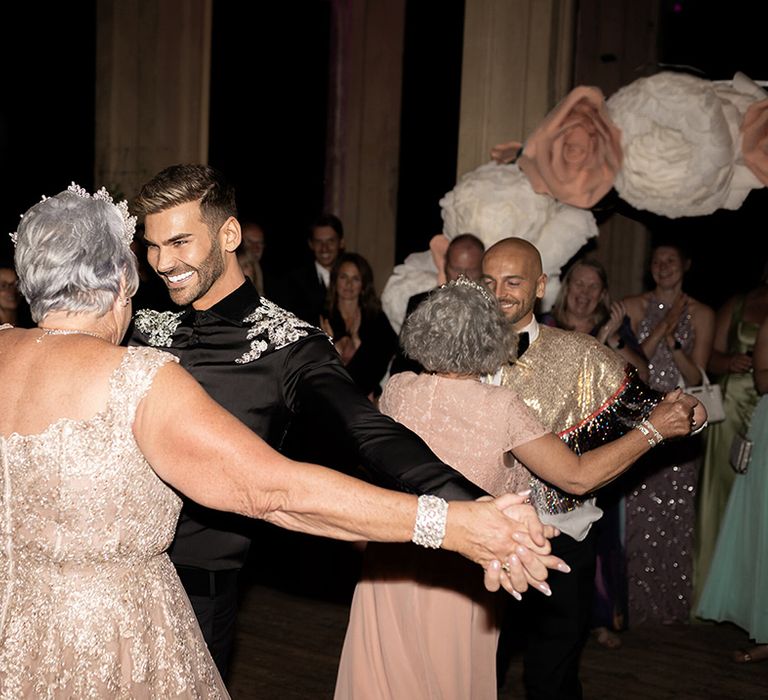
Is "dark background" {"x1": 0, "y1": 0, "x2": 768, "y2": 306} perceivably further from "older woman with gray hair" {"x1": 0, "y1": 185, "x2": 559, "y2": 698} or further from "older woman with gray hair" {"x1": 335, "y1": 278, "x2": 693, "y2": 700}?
"older woman with gray hair" {"x1": 0, "y1": 185, "x2": 559, "y2": 698}

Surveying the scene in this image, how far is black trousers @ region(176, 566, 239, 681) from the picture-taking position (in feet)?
8.11

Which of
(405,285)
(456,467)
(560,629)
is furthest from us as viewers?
(405,285)

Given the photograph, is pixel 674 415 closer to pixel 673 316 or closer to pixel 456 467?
pixel 456 467

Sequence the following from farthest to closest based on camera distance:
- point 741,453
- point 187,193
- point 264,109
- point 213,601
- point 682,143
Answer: point 264,109, point 741,453, point 682,143, point 213,601, point 187,193

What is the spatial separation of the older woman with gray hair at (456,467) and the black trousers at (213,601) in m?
0.36

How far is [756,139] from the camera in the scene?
3.97 m

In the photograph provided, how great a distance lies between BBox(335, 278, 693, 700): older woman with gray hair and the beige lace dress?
2.63 ft

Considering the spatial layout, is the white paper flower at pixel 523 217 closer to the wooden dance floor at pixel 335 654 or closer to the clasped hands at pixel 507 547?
the wooden dance floor at pixel 335 654

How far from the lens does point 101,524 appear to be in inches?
72.1

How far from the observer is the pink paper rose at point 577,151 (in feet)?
13.5

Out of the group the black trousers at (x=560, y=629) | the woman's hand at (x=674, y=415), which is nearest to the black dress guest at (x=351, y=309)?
the black trousers at (x=560, y=629)

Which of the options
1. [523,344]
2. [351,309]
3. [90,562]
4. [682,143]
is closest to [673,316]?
[682,143]

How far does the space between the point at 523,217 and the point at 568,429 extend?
1.37m

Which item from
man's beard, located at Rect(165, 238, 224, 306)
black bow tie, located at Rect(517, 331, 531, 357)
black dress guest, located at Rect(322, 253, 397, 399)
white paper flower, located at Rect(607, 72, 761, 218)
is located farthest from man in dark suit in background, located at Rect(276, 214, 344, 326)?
man's beard, located at Rect(165, 238, 224, 306)
